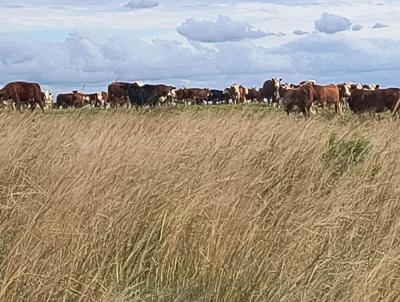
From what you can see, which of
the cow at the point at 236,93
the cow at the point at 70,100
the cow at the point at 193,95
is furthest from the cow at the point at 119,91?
the cow at the point at 236,93

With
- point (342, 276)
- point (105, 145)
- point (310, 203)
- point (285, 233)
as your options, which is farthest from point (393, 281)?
point (105, 145)

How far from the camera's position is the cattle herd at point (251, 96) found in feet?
77.5

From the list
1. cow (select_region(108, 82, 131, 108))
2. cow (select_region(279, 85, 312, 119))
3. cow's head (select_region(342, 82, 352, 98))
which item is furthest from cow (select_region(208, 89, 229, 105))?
cow (select_region(279, 85, 312, 119))

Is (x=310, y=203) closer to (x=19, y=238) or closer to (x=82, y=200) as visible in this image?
(x=82, y=200)

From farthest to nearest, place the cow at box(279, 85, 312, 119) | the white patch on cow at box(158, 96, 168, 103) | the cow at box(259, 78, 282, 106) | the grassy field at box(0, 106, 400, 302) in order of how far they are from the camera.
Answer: the cow at box(259, 78, 282, 106)
the white patch on cow at box(158, 96, 168, 103)
the cow at box(279, 85, 312, 119)
the grassy field at box(0, 106, 400, 302)

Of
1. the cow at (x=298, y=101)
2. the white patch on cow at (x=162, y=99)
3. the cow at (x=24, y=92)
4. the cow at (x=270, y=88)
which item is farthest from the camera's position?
the cow at (x=270, y=88)

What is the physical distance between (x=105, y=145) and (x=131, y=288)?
2.73 meters

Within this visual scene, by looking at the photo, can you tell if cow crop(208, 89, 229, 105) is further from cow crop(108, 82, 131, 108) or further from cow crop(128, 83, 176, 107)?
cow crop(128, 83, 176, 107)

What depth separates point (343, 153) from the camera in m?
7.17

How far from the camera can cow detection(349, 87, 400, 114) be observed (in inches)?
1017

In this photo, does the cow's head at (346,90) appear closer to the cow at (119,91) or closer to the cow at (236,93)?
the cow at (119,91)

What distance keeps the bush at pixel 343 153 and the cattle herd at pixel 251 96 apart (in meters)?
2.89

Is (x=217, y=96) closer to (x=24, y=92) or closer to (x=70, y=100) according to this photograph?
(x=70, y=100)

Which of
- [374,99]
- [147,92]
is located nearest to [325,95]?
[374,99]
